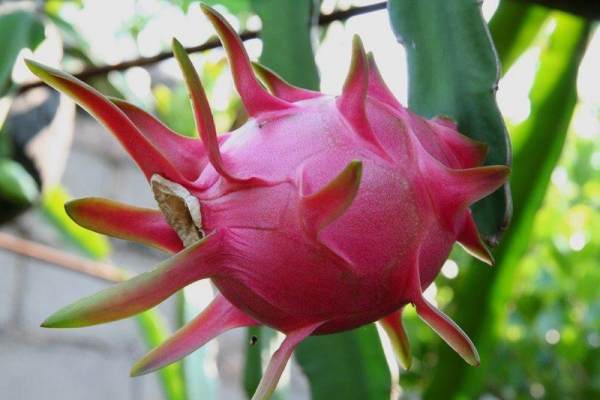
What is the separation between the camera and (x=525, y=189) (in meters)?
0.76

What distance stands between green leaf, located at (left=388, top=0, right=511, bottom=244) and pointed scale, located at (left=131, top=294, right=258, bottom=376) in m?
0.13

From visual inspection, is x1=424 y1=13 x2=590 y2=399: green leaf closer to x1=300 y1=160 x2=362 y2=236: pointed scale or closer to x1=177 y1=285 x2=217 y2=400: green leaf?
x1=177 y1=285 x2=217 y2=400: green leaf

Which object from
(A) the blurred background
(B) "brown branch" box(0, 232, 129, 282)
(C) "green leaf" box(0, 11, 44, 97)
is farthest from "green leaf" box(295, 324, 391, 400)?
(B) "brown branch" box(0, 232, 129, 282)

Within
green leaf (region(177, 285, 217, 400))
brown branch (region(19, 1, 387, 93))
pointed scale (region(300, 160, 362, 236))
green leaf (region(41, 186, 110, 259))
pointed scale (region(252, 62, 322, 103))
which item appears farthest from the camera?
green leaf (region(41, 186, 110, 259))

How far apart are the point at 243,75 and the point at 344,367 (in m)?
0.30

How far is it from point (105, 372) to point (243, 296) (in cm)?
142

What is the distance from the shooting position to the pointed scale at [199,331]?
1.18 feet

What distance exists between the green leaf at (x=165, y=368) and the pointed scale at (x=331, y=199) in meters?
0.64

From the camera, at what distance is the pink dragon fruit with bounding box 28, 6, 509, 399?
Answer: 1.03ft

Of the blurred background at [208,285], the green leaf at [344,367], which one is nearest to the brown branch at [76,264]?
the blurred background at [208,285]

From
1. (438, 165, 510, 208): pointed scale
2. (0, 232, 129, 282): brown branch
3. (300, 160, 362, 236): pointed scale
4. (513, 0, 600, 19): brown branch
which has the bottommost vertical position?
(0, 232, 129, 282): brown branch

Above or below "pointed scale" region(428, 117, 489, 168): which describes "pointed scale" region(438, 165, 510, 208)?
above

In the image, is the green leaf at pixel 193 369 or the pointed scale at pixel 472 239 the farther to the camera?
the green leaf at pixel 193 369

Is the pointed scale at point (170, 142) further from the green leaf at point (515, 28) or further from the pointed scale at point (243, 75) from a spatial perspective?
the green leaf at point (515, 28)
